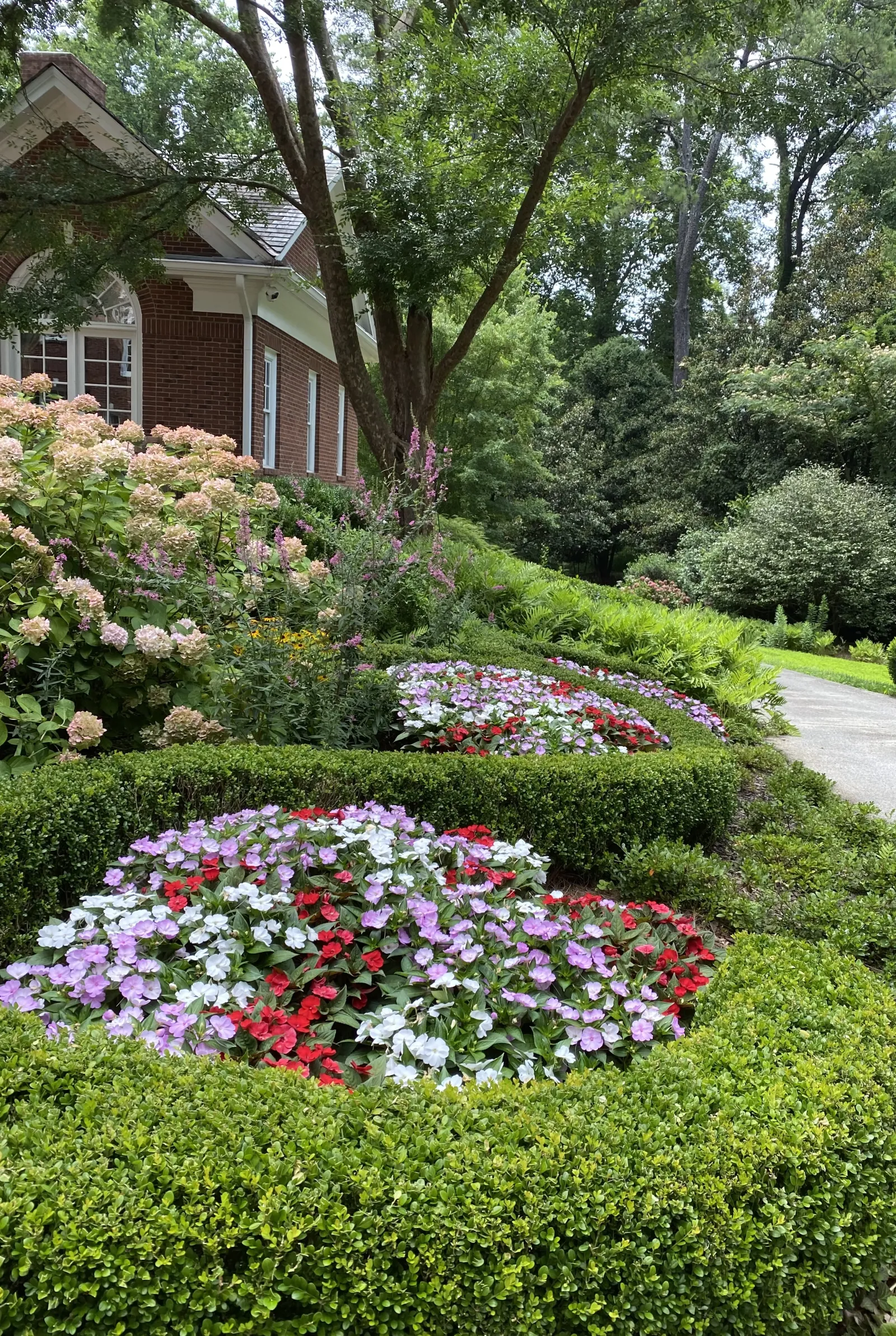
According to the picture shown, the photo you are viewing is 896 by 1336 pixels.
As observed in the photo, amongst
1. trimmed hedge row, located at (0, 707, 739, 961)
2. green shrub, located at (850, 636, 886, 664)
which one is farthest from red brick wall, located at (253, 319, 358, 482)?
trimmed hedge row, located at (0, 707, 739, 961)

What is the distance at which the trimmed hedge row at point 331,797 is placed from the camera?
3.06 meters

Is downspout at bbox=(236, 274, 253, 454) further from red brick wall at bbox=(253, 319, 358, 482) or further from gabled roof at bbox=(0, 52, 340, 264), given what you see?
gabled roof at bbox=(0, 52, 340, 264)

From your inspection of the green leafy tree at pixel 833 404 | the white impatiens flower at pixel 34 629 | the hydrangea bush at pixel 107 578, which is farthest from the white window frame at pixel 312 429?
the white impatiens flower at pixel 34 629

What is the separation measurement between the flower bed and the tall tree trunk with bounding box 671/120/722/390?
2435cm

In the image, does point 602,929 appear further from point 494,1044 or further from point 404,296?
point 404,296

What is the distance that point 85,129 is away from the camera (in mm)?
12305

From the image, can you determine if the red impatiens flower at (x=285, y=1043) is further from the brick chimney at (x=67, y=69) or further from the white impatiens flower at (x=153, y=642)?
the brick chimney at (x=67, y=69)

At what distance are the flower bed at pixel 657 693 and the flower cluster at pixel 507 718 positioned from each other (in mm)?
555

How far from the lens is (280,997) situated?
2.38 meters

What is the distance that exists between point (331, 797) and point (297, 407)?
530 inches

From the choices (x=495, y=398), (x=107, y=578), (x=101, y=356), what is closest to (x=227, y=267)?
(x=101, y=356)

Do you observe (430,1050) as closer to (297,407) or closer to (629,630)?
(629,630)

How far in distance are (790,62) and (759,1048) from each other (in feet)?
93.5

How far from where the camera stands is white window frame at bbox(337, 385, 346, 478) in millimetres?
19438
